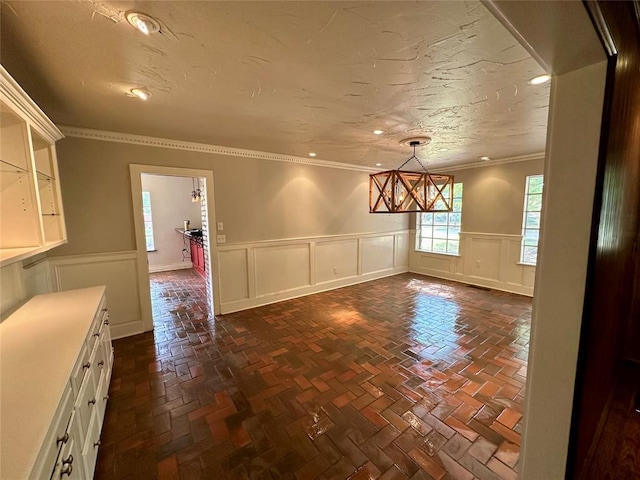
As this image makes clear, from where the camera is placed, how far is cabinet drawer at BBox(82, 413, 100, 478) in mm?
1305

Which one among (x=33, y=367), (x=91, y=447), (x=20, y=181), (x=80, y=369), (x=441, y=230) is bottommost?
(x=91, y=447)

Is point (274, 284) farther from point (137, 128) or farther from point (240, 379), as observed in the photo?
point (137, 128)

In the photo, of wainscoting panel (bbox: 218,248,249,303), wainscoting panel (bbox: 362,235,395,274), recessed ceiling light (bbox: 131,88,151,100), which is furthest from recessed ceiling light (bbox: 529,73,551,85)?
wainscoting panel (bbox: 362,235,395,274)

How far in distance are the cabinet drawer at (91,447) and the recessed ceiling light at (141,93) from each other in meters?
2.13

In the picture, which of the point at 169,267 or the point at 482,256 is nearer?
the point at 482,256

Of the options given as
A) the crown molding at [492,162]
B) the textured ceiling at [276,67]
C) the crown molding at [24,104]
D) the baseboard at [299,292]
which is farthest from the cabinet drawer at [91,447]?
the crown molding at [492,162]

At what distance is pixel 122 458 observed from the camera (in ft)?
5.39

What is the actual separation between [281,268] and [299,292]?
58 centimetres

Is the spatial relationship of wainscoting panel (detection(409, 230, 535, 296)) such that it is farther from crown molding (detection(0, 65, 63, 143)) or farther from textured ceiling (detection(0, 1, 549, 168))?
crown molding (detection(0, 65, 63, 143))

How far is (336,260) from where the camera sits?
520 centimetres

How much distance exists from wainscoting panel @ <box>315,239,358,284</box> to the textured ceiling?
8.19 ft

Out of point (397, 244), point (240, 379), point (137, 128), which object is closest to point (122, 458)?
point (240, 379)

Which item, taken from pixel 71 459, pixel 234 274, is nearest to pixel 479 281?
pixel 234 274

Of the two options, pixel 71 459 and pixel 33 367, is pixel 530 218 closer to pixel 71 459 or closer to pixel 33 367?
pixel 71 459
